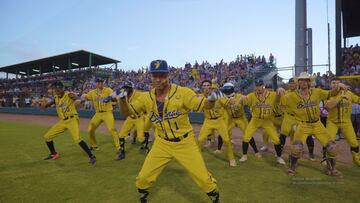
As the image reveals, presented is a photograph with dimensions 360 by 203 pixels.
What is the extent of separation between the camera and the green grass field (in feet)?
17.5

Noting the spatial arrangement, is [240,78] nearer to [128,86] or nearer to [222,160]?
[222,160]

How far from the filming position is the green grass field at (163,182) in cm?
534

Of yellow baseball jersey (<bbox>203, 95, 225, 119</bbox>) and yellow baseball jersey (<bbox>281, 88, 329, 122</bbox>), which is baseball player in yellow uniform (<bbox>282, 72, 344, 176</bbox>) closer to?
yellow baseball jersey (<bbox>281, 88, 329, 122</bbox>)

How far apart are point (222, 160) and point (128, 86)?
5.07m

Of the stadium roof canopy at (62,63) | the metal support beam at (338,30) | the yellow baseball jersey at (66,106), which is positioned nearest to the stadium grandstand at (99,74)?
the stadium roof canopy at (62,63)

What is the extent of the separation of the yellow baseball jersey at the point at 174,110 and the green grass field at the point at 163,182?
1.57 metres

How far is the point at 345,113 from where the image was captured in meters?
7.18

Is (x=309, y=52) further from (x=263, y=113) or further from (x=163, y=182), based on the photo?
(x=163, y=182)

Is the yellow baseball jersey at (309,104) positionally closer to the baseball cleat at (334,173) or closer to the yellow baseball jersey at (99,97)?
the baseball cleat at (334,173)

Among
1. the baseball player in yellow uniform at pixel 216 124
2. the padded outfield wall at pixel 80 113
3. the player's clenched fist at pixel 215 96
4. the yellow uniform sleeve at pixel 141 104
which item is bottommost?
the padded outfield wall at pixel 80 113

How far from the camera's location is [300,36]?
13750 millimetres

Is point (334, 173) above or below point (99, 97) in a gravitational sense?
below

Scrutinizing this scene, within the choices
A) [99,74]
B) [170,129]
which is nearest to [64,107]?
[170,129]

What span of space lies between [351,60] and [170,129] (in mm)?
19514
